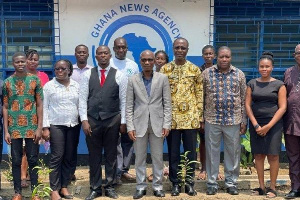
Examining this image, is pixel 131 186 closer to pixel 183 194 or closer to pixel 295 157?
pixel 183 194

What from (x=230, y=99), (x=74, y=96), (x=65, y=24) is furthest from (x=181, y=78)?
(x=65, y=24)

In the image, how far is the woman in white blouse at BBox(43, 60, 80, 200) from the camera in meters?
5.29

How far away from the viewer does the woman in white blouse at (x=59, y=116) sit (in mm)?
5285

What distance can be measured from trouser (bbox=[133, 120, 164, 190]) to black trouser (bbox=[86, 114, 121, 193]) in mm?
284

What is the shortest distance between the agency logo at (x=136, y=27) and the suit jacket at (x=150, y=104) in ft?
5.68

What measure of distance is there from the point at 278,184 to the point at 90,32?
141 inches

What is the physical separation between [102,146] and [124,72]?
1.07 meters

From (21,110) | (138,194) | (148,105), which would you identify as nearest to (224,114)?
(148,105)

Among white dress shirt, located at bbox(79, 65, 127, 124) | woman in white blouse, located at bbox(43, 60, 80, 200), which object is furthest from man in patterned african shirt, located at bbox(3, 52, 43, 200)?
white dress shirt, located at bbox(79, 65, 127, 124)

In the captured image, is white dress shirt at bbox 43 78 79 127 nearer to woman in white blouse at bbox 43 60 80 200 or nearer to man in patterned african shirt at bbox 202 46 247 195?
woman in white blouse at bbox 43 60 80 200

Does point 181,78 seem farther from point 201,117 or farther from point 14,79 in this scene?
point 14,79

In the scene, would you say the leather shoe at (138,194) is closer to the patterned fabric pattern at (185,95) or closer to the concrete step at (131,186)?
the concrete step at (131,186)

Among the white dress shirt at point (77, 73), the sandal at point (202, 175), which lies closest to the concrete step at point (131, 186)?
the sandal at point (202, 175)

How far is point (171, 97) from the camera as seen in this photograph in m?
5.46
